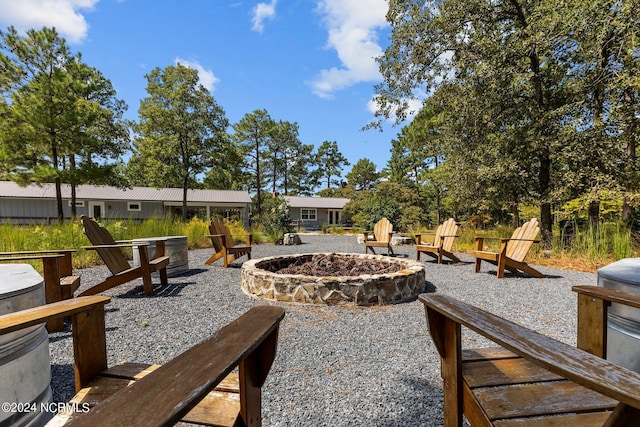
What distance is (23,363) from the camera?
1.27 metres

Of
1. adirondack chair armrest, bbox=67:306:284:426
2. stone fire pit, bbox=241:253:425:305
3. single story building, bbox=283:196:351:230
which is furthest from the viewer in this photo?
single story building, bbox=283:196:351:230

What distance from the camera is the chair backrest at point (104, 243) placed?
3.76 meters

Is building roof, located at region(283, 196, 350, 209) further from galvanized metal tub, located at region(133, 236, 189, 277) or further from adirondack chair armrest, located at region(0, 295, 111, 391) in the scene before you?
adirondack chair armrest, located at region(0, 295, 111, 391)

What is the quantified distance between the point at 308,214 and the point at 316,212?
0.89 meters

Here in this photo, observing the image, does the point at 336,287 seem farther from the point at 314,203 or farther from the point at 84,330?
the point at 314,203

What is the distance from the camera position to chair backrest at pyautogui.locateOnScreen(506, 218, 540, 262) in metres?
5.19

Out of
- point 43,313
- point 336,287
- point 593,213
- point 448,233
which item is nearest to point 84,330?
point 43,313

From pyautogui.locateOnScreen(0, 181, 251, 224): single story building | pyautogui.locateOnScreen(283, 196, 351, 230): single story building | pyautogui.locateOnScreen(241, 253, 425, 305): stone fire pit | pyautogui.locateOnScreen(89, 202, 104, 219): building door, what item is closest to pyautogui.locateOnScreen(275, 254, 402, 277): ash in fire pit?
pyautogui.locateOnScreen(241, 253, 425, 305): stone fire pit

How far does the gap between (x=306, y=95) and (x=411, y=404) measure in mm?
17219

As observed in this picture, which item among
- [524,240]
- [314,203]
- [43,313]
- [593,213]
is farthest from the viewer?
[314,203]

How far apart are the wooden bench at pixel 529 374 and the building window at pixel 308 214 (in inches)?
991

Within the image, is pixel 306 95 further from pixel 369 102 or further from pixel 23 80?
pixel 23 80

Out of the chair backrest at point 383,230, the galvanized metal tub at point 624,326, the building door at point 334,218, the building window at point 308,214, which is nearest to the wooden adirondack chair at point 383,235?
the chair backrest at point 383,230

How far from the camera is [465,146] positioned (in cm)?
863
